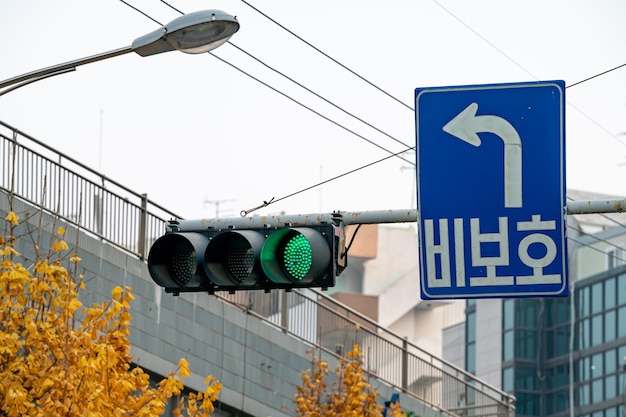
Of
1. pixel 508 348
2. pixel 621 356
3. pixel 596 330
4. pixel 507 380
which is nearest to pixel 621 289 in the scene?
pixel 596 330

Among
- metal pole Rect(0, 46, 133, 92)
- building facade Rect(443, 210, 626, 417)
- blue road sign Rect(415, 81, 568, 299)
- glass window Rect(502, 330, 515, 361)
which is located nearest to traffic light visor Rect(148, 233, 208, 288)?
blue road sign Rect(415, 81, 568, 299)

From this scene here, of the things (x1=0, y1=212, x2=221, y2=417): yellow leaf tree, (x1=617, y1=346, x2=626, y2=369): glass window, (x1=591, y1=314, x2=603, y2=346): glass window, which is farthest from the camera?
(x1=591, y1=314, x2=603, y2=346): glass window

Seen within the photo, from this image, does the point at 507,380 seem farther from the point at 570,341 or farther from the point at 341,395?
the point at 341,395

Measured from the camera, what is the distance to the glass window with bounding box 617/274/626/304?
8344 cm

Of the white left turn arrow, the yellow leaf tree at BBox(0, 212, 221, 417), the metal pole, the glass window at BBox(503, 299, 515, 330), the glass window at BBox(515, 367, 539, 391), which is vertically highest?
the glass window at BBox(503, 299, 515, 330)

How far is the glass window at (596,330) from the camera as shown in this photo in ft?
279

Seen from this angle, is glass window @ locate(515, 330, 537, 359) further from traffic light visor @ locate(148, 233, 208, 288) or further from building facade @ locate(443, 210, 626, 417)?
traffic light visor @ locate(148, 233, 208, 288)

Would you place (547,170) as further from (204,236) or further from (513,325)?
(513,325)

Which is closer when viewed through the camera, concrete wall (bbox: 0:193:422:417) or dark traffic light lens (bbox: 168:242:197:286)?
dark traffic light lens (bbox: 168:242:197:286)

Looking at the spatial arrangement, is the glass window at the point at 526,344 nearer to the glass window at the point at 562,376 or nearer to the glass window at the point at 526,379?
the glass window at the point at 526,379

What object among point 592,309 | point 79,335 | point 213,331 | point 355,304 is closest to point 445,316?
point 355,304

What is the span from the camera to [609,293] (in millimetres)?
85062

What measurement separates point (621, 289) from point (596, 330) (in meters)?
3.08

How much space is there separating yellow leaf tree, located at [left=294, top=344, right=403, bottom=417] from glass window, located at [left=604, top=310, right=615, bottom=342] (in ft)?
195
